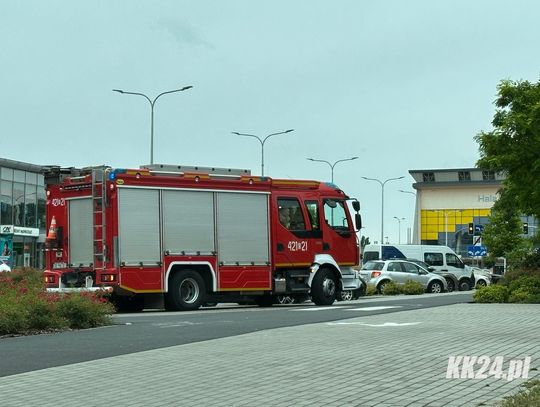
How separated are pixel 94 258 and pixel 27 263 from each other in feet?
175

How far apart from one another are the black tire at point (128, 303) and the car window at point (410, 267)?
767 inches

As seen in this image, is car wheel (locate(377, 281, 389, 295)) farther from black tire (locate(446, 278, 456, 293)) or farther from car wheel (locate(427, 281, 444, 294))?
black tire (locate(446, 278, 456, 293))

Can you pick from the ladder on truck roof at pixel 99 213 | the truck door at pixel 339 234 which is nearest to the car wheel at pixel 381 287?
the truck door at pixel 339 234

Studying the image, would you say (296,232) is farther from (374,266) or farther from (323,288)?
(374,266)

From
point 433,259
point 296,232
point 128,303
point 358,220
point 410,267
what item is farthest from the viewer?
point 433,259

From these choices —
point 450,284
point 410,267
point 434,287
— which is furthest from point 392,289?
point 450,284

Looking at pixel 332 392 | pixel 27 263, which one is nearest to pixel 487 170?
pixel 332 392

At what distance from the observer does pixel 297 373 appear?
34.9 feet

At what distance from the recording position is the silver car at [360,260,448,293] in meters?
41.5

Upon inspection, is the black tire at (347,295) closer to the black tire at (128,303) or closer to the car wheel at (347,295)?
the car wheel at (347,295)

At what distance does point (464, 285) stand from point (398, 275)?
8.09m

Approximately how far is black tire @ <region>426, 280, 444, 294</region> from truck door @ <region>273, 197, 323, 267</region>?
54.0ft

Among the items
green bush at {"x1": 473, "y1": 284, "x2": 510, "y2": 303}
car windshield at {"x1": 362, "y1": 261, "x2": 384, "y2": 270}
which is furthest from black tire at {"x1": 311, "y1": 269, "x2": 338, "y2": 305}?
car windshield at {"x1": 362, "y1": 261, "x2": 384, "y2": 270}

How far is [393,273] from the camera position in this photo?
137ft
